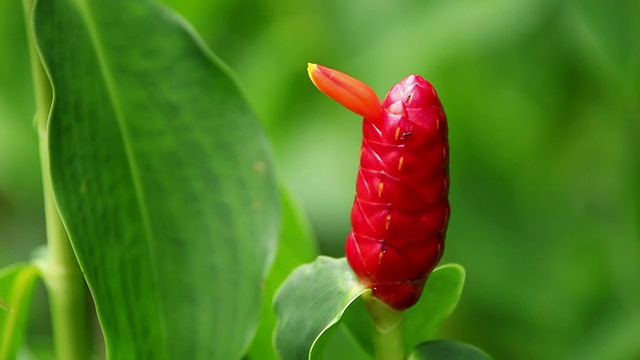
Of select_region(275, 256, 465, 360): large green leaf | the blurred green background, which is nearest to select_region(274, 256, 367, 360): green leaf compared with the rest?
select_region(275, 256, 465, 360): large green leaf

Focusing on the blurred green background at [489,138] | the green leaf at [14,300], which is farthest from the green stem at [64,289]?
the blurred green background at [489,138]

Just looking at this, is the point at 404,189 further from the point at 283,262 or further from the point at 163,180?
the point at 283,262

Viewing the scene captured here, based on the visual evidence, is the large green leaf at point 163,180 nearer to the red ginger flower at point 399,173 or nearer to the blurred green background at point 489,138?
the red ginger flower at point 399,173

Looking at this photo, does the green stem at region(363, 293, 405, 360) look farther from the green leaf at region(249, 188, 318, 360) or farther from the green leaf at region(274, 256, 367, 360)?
the green leaf at region(249, 188, 318, 360)

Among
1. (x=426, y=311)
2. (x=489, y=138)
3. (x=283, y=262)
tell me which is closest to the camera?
(x=426, y=311)

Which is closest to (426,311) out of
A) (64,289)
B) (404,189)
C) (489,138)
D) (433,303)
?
(433,303)

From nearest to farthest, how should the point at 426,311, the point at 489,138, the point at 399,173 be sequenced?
the point at 399,173 < the point at 426,311 < the point at 489,138

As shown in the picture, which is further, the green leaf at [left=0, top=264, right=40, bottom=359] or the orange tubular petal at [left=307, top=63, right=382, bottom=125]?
the green leaf at [left=0, top=264, right=40, bottom=359]
